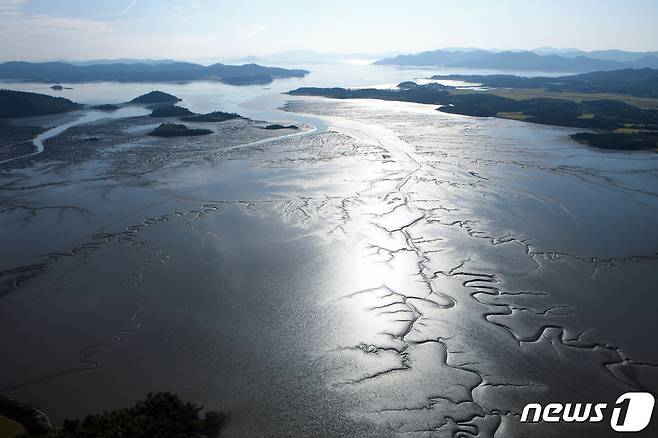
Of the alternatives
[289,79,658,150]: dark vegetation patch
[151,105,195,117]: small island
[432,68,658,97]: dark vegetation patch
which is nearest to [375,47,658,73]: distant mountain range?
[432,68,658,97]: dark vegetation patch

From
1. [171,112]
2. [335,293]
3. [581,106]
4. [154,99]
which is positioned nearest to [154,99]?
[154,99]

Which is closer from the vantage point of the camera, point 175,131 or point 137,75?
point 175,131

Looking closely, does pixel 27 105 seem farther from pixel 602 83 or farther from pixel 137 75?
pixel 602 83

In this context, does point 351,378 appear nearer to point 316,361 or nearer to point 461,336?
point 316,361

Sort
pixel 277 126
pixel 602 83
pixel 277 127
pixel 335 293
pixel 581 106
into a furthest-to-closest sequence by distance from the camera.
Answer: pixel 602 83 < pixel 581 106 < pixel 277 126 < pixel 277 127 < pixel 335 293

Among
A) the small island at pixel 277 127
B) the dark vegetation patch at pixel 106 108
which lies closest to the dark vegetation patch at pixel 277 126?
the small island at pixel 277 127

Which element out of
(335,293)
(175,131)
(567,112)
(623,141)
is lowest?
(335,293)
